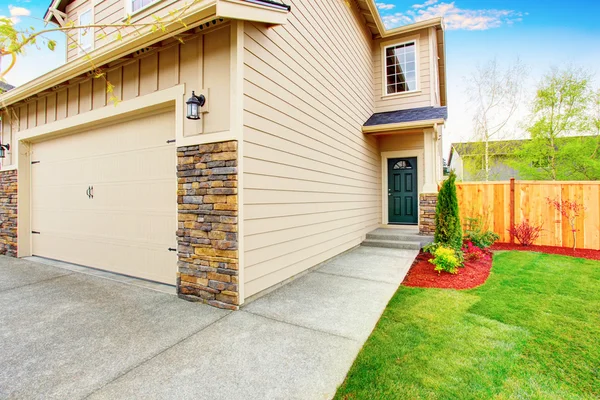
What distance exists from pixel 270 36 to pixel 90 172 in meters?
3.55

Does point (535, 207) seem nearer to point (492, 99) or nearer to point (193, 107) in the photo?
point (193, 107)

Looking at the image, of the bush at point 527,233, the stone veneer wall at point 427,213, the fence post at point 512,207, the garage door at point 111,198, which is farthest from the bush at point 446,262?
the garage door at point 111,198

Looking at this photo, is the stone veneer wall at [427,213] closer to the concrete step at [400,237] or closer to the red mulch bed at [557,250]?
the concrete step at [400,237]

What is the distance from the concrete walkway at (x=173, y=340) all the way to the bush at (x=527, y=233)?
15.6ft

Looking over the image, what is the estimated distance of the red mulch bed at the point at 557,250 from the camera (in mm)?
5683

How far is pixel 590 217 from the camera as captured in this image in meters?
6.14

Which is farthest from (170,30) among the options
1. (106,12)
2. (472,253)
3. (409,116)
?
(472,253)

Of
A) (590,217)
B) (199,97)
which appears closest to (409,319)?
(199,97)

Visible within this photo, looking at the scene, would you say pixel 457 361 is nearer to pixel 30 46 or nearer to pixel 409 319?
pixel 409 319

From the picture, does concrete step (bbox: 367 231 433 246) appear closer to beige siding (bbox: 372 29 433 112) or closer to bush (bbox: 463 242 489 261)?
bush (bbox: 463 242 489 261)

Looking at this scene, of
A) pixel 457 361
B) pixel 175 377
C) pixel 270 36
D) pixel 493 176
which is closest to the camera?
pixel 175 377

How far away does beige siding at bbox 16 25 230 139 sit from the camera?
319 centimetres

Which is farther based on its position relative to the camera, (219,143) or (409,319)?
(219,143)

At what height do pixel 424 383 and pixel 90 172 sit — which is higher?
→ pixel 90 172
